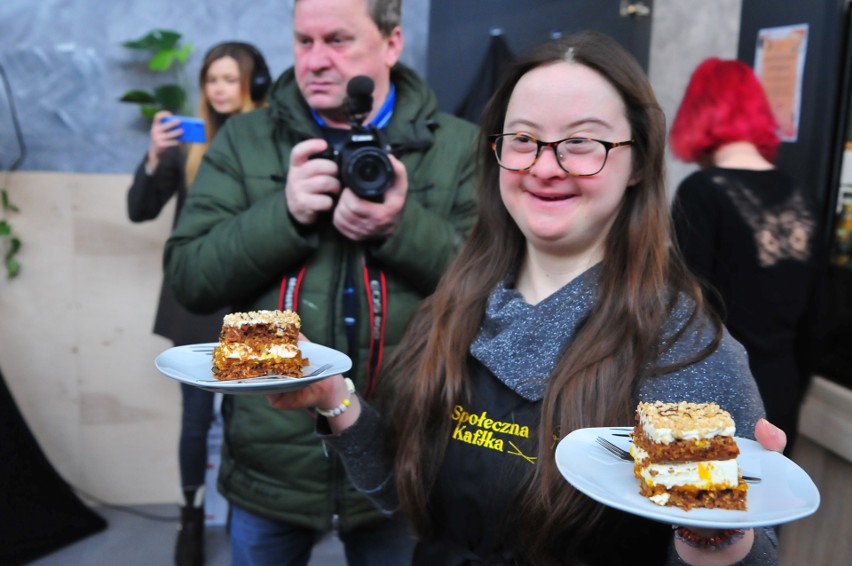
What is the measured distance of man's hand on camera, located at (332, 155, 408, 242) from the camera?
1955 millimetres

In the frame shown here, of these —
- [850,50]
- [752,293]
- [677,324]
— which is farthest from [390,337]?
[850,50]

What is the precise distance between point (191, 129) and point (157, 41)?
475 mm

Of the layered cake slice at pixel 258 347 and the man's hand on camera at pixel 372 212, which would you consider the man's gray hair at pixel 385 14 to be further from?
the layered cake slice at pixel 258 347

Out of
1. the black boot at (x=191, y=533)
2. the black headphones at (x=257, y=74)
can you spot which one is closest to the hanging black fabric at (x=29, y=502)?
the black boot at (x=191, y=533)

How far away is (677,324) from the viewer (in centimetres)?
137

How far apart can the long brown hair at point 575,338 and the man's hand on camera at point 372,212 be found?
1.10 ft

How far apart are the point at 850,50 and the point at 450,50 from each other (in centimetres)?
145

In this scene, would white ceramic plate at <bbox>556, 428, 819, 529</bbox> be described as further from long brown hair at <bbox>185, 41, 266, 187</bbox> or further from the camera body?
long brown hair at <bbox>185, 41, 266, 187</bbox>

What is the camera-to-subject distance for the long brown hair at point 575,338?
132cm

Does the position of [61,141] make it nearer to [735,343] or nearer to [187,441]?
[187,441]

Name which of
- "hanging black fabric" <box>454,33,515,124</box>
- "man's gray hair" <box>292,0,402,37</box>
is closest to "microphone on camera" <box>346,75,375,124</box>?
"man's gray hair" <box>292,0,402,37</box>

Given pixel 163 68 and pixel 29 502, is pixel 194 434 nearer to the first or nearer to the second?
pixel 29 502

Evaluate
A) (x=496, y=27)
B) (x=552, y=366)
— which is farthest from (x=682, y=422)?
(x=496, y=27)

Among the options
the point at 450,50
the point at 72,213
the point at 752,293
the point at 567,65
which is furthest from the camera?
the point at 72,213
